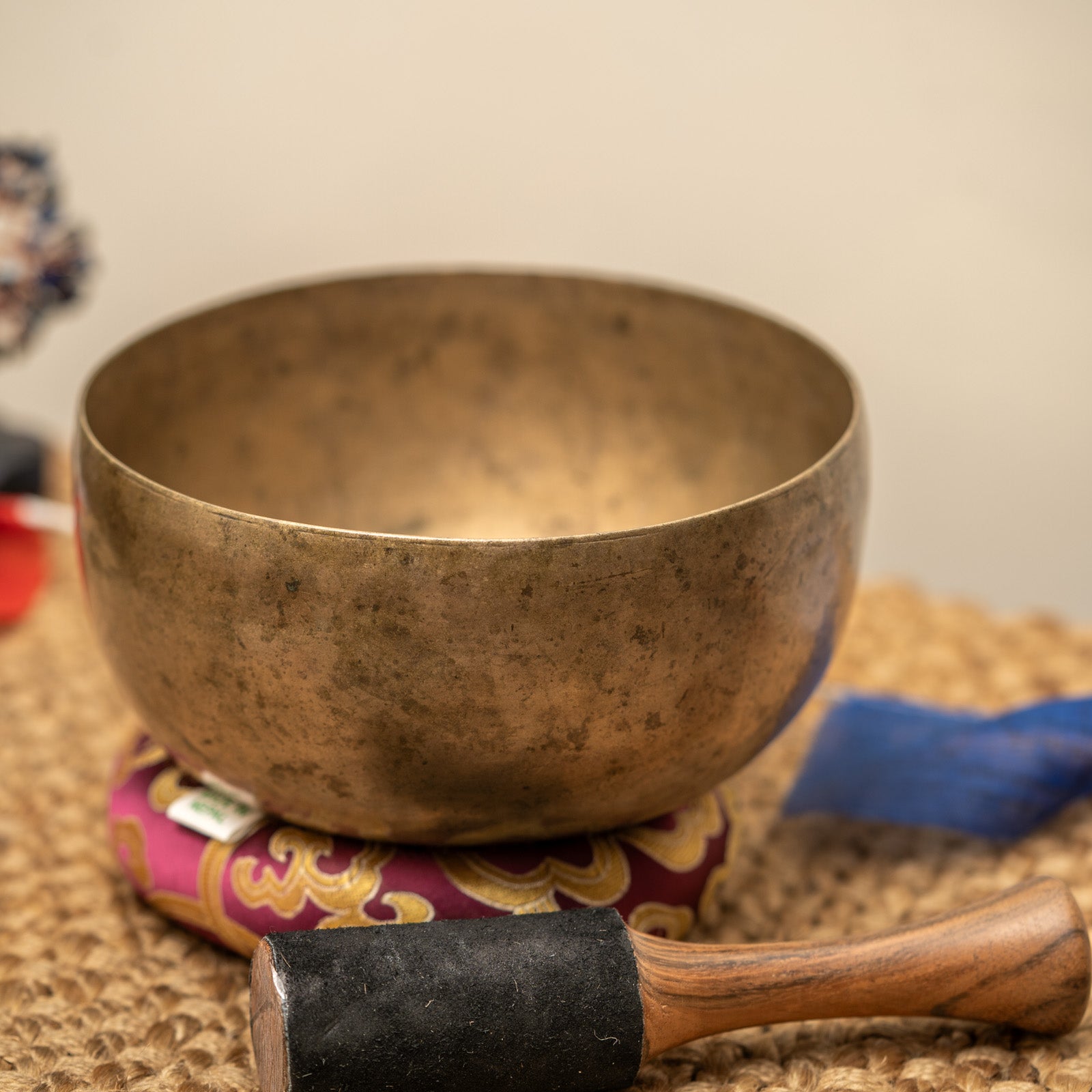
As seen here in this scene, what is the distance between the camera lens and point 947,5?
1358 mm

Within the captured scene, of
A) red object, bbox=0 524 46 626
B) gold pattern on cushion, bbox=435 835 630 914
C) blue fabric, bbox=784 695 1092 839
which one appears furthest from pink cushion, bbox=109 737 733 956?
red object, bbox=0 524 46 626

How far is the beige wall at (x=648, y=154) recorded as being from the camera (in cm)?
140

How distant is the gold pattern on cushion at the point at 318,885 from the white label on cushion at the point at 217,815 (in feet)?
0.06

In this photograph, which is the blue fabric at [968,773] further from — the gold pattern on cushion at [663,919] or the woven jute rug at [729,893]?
the gold pattern on cushion at [663,919]

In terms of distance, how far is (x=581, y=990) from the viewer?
0.64 meters

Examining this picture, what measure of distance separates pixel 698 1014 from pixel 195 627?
32cm

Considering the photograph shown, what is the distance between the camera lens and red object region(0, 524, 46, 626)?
1221mm

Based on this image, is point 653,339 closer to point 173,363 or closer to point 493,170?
point 173,363

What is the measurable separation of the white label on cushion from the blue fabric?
40cm

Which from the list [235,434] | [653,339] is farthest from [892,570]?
[235,434]

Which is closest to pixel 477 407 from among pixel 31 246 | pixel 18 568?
pixel 31 246

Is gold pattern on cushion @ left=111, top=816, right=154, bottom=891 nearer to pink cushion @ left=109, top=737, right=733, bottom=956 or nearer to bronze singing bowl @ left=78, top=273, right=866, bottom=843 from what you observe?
pink cushion @ left=109, top=737, right=733, bottom=956

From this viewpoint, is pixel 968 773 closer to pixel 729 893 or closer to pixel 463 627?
pixel 729 893

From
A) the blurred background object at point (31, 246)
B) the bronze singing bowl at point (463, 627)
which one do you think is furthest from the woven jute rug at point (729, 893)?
the blurred background object at point (31, 246)
